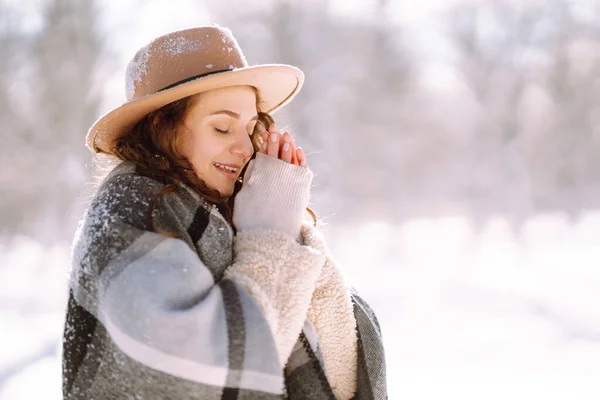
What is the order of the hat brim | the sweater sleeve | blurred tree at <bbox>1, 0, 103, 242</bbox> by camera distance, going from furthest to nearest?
blurred tree at <bbox>1, 0, 103, 242</bbox> → the hat brim → the sweater sleeve

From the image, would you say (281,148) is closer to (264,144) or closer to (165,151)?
(264,144)

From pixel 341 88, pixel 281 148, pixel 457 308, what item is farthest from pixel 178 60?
pixel 341 88

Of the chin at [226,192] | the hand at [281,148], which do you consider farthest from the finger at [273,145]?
the chin at [226,192]

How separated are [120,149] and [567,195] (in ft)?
38.0

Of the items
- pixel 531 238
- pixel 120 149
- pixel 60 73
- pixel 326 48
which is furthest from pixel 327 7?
pixel 120 149

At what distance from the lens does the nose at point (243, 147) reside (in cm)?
119

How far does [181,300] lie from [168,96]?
→ 45cm

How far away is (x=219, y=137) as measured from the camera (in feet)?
3.85

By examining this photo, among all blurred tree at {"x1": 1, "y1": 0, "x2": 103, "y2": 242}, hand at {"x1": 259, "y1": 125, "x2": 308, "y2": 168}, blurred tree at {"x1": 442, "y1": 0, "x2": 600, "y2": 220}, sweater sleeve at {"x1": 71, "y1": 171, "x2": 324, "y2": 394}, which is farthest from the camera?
blurred tree at {"x1": 442, "y1": 0, "x2": 600, "y2": 220}

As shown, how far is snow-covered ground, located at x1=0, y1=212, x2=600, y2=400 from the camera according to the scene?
3.62 m

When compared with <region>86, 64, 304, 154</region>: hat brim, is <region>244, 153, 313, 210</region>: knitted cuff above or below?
below

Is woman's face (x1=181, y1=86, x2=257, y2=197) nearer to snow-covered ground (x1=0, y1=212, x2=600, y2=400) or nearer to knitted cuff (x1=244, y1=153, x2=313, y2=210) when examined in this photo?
knitted cuff (x1=244, y1=153, x2=313, y2=210)

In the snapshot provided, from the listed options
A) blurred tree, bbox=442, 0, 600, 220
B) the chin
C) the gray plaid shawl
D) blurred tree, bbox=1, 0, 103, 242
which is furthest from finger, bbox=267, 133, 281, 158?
blurred tree, bbox=442, 0, 600, 220

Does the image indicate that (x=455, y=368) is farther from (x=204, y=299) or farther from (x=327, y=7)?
(x=327, y=7)
